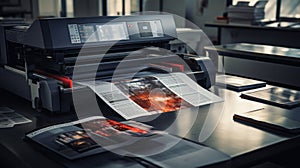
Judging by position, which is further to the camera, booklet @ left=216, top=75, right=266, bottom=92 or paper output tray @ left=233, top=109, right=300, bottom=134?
booklet @ left=216, top=75, right=266, bottom=92

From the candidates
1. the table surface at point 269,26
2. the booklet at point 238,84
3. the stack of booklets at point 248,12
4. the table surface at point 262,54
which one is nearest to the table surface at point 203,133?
the booklet at point 238,84

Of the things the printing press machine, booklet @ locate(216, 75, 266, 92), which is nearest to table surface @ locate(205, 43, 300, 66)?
booklet @ locate(216, 75, 266, 92)

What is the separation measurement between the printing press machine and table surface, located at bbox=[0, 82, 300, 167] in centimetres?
9

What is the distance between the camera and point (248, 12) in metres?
4.07

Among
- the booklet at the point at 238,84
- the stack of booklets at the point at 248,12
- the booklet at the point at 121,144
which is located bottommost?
the booklet at the point at 121,144

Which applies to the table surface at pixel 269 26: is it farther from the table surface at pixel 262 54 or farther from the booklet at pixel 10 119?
the booklet at pixel 10 119

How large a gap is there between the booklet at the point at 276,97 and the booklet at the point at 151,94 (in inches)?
5.4

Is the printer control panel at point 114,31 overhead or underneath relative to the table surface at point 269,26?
overhead

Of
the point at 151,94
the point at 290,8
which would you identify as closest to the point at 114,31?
the point at 151,94

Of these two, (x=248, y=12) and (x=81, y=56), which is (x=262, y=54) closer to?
(x=248, y=12)

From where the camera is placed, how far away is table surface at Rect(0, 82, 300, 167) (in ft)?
2.74

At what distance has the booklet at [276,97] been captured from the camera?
1.25m

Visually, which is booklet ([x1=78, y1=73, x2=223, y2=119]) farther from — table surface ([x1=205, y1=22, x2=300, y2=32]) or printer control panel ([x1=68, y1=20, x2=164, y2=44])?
table surface ([x1=205, y1=22, x2=300, y2=32])

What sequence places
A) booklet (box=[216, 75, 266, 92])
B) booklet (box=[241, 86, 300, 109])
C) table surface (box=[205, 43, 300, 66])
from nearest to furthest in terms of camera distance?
1. booklet (box=[241, 86, 300, 109])
2. booklet (box=[216, 75, 266, 92])
3. table surface (box=[205, 43, 300, 66])
